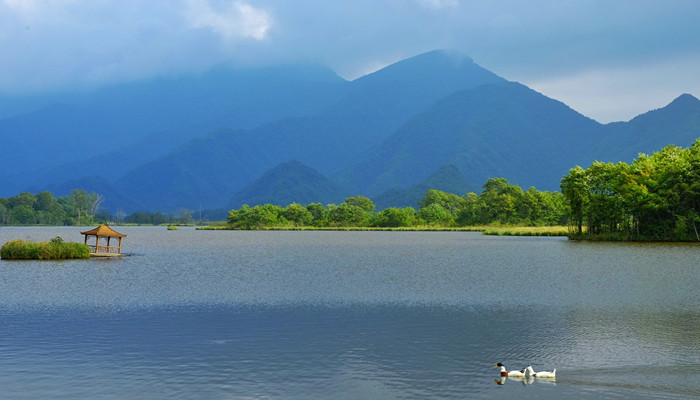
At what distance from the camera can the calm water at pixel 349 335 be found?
17.5 m

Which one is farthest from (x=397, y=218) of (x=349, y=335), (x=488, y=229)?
(x=349, y=335)

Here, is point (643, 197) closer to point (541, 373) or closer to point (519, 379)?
point (541, 373)

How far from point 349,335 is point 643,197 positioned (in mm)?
80190

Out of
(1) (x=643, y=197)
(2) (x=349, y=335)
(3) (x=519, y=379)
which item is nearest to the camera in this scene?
(3) (x=519, y=379)

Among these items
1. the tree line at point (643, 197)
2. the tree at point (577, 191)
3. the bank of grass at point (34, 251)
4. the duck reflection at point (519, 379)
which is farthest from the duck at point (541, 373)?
the tree at point (577, 191)

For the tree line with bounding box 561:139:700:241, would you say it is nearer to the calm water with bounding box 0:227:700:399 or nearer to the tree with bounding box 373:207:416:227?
the calm water with bounding box 0:227:700:399

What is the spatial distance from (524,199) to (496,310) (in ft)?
473

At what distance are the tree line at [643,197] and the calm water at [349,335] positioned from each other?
48.4 metres

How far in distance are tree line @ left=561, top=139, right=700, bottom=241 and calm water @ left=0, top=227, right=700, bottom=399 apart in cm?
4841

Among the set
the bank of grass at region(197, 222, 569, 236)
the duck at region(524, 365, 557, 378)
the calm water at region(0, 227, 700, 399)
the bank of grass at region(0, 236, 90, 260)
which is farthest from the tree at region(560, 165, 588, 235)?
the duck at region(524, 365, 557, 378)

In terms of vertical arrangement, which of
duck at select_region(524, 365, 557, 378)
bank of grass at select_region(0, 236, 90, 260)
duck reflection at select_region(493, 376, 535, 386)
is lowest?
duck reflection at select_region(493, 376, 535, 386)

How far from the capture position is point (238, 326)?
26.6 m

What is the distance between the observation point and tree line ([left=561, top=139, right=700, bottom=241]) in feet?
292

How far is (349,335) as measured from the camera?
24547 mm
